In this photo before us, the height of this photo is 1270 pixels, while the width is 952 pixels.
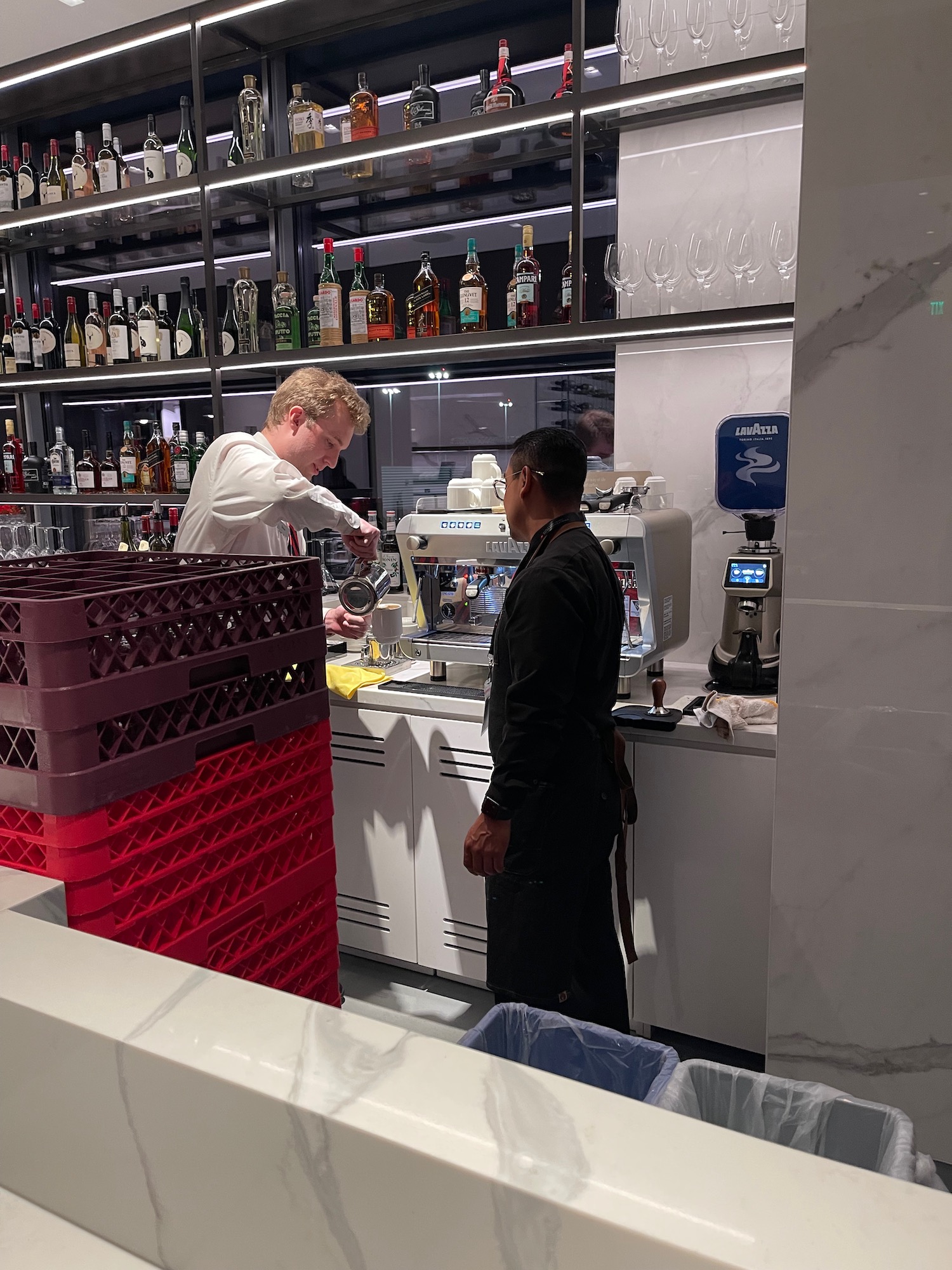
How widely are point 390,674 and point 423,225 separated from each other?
1903 mm

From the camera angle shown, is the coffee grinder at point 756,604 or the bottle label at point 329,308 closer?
the coffee grinder at point 756,604

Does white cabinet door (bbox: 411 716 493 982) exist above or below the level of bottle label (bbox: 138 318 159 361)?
below

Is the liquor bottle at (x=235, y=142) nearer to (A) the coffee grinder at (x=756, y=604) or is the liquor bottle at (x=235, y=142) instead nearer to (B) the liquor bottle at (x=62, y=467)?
(B) the liquor bottle at (x=62, y=467)

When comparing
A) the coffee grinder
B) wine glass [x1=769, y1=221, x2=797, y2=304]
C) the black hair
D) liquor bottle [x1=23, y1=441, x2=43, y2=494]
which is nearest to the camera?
the black hair

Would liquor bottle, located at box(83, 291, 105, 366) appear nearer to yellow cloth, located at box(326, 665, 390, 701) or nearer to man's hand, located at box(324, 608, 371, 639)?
man's hand, located at box(324, 608, 371, 639)

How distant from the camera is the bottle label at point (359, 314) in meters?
3.30

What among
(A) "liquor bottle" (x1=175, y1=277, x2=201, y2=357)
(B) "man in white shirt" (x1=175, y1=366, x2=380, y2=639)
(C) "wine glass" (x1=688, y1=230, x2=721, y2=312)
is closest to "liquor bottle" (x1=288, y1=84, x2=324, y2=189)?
(A) "liquor bottle" (x1=175, y1=277, x2=201, y2=357)

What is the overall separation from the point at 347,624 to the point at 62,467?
2.33 meters

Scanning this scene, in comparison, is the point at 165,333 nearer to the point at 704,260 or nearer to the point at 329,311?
the point at 329,311

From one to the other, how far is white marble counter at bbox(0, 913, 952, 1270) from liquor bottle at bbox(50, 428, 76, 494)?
3.72 meters

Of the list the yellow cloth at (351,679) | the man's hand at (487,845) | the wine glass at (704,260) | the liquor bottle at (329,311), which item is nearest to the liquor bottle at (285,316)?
the liquor bottle at (329,311)

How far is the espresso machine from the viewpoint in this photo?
239 centimetres

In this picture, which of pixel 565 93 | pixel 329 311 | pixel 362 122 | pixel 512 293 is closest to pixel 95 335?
pixel 329 311

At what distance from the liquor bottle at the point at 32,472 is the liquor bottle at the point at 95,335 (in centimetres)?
68
